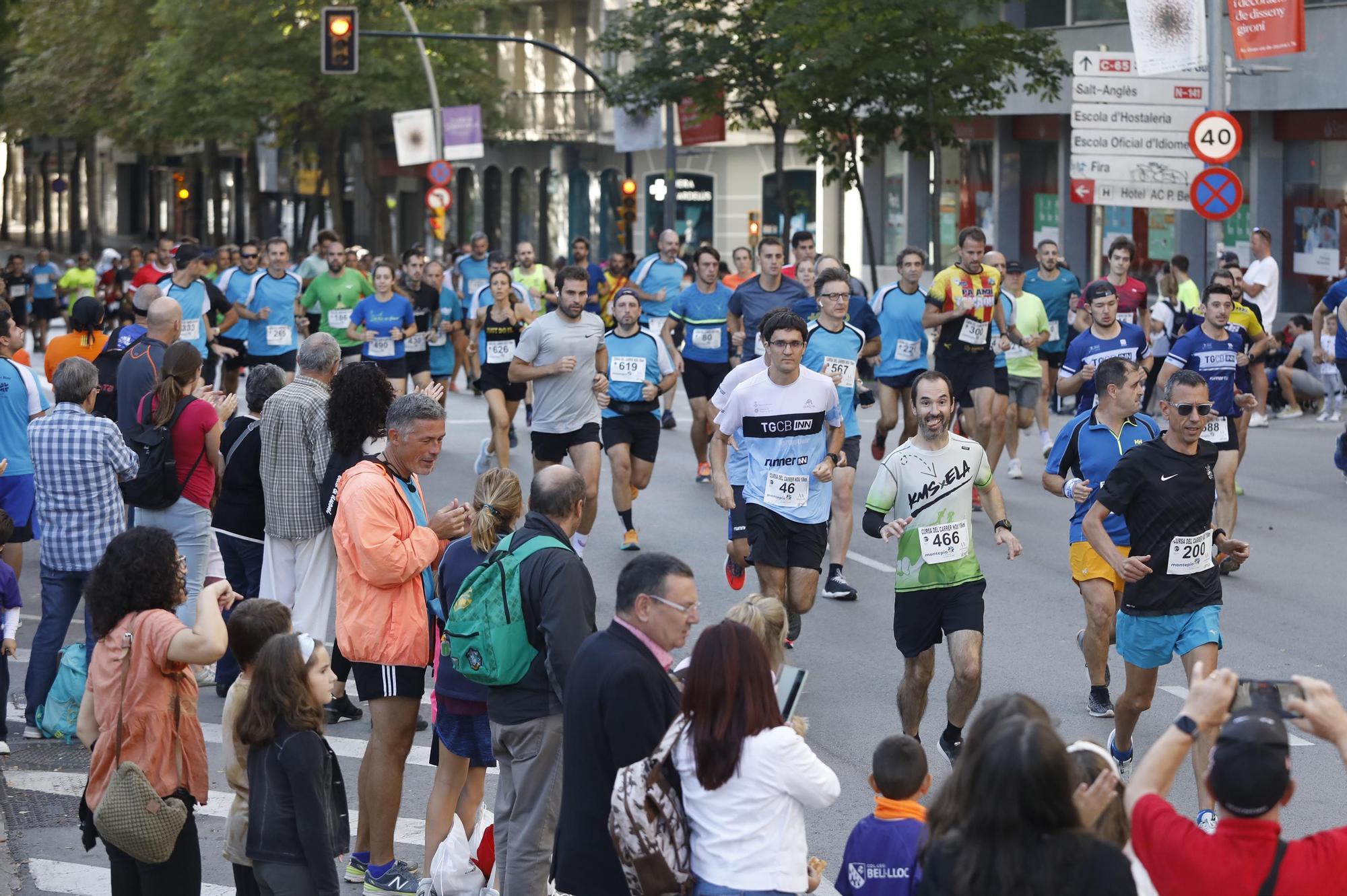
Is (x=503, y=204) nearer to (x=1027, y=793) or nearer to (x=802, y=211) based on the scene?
(x=802, y=211)

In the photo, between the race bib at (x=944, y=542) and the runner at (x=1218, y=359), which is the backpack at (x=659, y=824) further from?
the runner at (x=1218, y=359)

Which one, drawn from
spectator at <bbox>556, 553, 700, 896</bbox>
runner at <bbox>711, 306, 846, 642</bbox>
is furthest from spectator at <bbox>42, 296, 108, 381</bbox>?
spectator at <bbox>556, 553, 700, 896</bbox>

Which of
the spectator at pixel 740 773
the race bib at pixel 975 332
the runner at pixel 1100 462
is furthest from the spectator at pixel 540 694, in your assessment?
the race bib at pixel 975 332

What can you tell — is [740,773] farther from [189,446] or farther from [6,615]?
[189,446]

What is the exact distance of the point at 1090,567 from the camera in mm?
8688

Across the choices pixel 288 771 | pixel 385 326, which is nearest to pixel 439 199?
pixel 385 326

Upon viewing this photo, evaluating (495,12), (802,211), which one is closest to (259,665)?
(802,211)

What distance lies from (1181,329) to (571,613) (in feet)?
35.1

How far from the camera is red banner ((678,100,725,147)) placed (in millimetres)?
33594

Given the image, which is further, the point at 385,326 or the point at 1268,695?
the point at 385,326

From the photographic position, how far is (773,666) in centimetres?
517

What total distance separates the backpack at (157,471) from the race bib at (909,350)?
24.3 feet

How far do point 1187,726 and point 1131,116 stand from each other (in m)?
18.3

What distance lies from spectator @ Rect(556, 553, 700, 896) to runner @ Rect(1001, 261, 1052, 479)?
1098 centimetres
